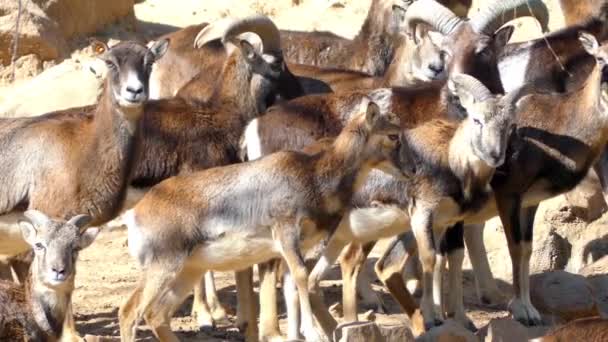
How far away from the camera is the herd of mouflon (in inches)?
495

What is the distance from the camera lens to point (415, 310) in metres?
13.9

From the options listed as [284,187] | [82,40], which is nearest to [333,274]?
[284,187]

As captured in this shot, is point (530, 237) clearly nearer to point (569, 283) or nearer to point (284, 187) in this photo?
point (569, 283)

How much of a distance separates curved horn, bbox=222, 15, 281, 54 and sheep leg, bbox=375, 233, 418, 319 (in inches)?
89.2

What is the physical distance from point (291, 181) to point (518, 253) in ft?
8.17

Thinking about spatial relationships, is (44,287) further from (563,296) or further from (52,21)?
(52,21)

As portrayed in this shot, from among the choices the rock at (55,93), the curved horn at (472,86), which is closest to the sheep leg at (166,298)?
the curved horn at (472,86)

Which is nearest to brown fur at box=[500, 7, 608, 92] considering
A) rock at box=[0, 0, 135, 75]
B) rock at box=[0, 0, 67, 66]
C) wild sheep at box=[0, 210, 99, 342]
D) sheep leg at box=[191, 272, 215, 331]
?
sheep leg at box=[191, 272, 215, 331]

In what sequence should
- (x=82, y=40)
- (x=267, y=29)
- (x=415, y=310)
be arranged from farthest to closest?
(x=82, y=40) → (x=267, y=29) → (x=415, y=310)

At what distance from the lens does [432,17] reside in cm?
1614

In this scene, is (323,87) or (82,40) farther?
(82,40)

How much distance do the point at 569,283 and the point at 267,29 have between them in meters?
3.42

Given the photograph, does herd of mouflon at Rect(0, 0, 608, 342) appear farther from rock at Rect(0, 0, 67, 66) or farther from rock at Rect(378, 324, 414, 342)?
rock at Rect(0, 0, 67, 66)

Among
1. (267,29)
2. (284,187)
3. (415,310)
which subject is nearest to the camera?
(284,187)
